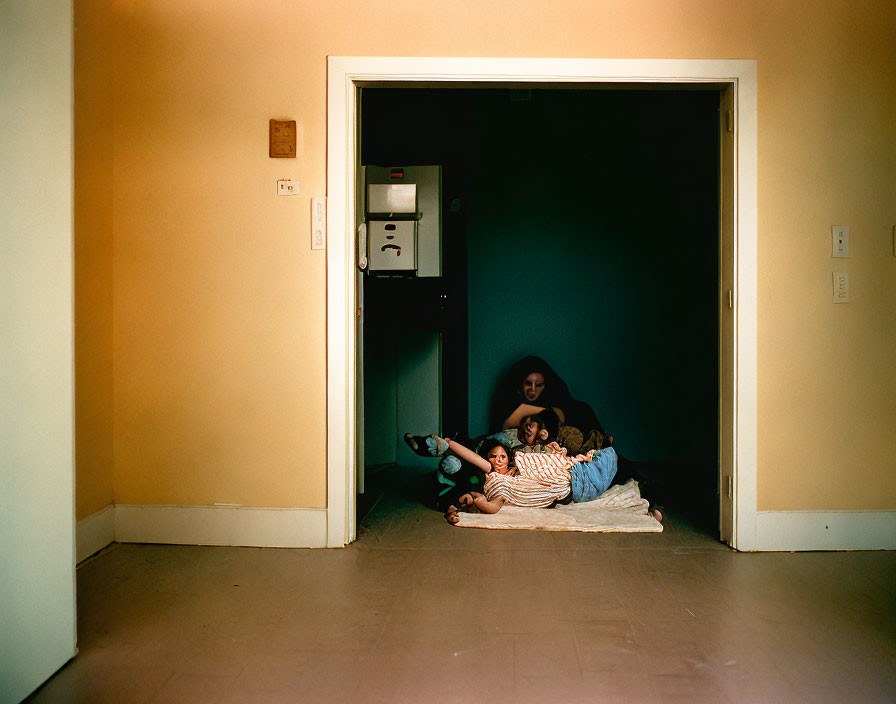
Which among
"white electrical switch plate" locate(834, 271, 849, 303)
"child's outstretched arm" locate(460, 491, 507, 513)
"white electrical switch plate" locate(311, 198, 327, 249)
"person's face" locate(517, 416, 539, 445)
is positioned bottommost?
"child's outstretched arm" locate(460, 491, 507, 513)

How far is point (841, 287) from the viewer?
8.63 feet

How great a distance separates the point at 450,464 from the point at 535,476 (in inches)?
17.9

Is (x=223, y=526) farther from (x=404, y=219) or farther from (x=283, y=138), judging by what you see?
(x=404, y=219)

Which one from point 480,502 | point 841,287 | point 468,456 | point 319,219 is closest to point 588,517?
point 480,502

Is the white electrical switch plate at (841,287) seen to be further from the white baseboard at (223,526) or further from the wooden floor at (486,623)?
the white baseboard at (223,526)

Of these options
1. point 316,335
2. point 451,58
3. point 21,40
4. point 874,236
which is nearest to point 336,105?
point 451,58

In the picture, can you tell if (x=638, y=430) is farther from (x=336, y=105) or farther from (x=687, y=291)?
(x=336, y=105)

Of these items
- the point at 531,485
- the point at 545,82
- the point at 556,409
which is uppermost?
the point at 545,82

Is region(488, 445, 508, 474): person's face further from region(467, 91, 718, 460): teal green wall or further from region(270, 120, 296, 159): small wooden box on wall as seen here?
region(270, 120, 296, 159): small wooden box on wall

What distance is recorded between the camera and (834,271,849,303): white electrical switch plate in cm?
263

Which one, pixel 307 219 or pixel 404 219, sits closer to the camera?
pixel 307 219

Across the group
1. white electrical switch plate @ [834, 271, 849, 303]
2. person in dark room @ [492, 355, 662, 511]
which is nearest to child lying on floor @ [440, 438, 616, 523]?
person in dark room @ [492, 355, 662, 511]

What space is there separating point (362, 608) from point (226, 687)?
542mm

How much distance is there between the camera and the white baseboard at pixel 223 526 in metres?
2.66
